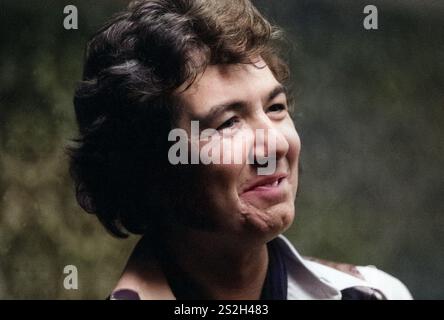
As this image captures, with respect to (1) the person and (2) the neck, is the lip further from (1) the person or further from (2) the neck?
(2) the neck

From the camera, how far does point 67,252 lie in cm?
183

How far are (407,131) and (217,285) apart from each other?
2.26ft

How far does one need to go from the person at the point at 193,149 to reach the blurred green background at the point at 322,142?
0.07 m

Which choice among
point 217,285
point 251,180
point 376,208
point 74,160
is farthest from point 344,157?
point 74,160

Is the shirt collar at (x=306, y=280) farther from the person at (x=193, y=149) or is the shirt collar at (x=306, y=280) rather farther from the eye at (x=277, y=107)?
the eye at (x=277, y=107)

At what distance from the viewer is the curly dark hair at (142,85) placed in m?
1.65

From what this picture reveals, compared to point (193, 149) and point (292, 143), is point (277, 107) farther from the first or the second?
point (193, 149)

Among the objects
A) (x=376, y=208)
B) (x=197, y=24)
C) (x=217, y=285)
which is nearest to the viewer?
(x=197, y=24)

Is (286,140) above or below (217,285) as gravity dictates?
above

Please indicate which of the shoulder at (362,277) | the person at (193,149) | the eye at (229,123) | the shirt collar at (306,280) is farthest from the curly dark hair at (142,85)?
the shoulder at (362,277)

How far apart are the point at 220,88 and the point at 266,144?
0.61 ft

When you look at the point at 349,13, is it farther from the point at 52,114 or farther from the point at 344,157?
the point at 52,114

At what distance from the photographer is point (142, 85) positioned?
166 centimetres

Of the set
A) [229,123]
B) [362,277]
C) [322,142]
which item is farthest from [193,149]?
[362,277]
